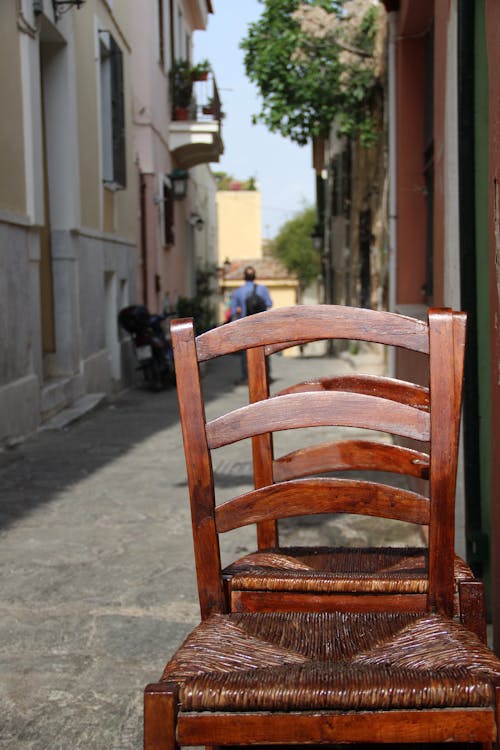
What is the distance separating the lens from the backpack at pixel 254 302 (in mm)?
12374

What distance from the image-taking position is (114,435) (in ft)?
27.7

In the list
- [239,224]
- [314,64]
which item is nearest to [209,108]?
[314,64]

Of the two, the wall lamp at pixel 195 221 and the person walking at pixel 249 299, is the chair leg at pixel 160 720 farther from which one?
the wall lamp at pixel 195 221

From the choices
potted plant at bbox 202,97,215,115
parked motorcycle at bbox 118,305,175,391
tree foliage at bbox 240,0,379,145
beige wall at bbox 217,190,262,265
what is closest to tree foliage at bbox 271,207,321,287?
beige wall at bbox 217,190,262,265

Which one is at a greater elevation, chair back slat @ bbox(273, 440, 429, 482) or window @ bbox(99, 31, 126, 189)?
window @ bbox(99, 31, 126, 189)

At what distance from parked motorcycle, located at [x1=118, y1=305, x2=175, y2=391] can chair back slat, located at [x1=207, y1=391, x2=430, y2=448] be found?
1056 cm

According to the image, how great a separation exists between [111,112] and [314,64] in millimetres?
3126

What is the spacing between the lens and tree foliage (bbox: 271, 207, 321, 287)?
148 ft

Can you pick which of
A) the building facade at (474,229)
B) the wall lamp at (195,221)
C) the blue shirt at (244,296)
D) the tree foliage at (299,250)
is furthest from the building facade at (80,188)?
the tree foliage at (299,250)

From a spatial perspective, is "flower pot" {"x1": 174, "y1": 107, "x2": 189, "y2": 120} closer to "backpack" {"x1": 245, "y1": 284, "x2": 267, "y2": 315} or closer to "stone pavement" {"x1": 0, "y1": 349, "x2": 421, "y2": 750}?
"backpack" {"x1": 245, "y1": 284, "x2": 267, "y2": 315}

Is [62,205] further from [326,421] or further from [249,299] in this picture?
[326,421]

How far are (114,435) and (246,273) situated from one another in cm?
466

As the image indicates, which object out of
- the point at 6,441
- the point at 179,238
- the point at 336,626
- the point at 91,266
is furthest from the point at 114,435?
the point at 179,238

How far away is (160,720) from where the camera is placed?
151 cm
